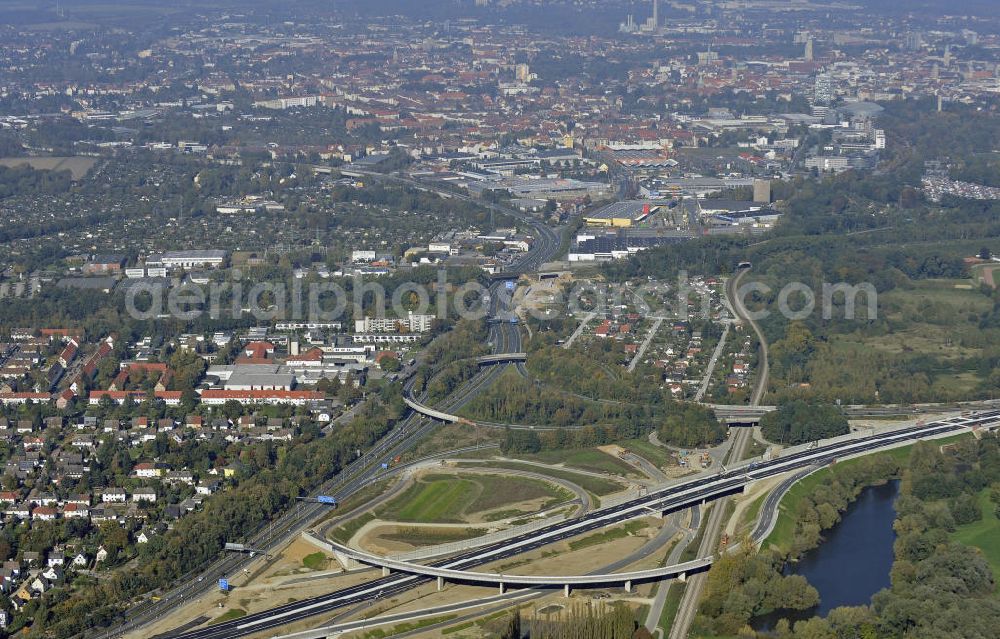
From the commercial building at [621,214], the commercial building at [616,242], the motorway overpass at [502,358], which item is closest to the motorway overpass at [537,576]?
the motorway overpass at [502,358]

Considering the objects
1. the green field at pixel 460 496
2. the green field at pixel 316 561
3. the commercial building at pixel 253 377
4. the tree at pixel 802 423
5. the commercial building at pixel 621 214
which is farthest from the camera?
the commercial building at pixel 621 214

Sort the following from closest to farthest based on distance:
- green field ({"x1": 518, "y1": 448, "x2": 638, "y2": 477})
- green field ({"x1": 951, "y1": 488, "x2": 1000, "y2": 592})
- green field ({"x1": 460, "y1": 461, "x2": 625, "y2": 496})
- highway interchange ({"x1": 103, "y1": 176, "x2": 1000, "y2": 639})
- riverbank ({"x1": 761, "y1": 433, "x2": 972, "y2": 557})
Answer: highway interchange ({"x1": 103, "y1": 176, "x2": 1000, "y2": 639}) → green field ({"x1": 951, "y1": 488, "x2": 1000, "y2": 592}) → riverbank ({"x1": 761, "y1": 433, "x2": 972, "y2": 557}) → green field ({"x1": 460, "y1": 461, "x2": 625, "y2": 496}) → green field ({"x1": 518, "y1": 448, "x2": 638, "y2": 477})

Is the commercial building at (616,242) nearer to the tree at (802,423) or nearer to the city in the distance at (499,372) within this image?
the city in the distance at (499,372)

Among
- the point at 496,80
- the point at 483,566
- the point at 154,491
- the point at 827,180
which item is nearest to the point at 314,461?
the point at 154,491

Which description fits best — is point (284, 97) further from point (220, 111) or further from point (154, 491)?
point (154, 491)

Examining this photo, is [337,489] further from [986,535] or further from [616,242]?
[616,242]

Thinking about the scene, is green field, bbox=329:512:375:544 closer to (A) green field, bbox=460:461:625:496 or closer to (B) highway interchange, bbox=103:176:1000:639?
(B) highway interchange, bbox=103:176:1000:639

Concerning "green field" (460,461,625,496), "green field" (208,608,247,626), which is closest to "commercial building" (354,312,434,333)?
"green field" (460,461,625,496)
